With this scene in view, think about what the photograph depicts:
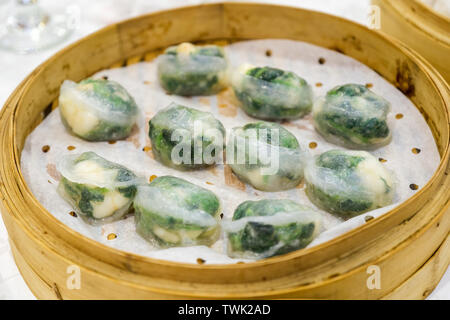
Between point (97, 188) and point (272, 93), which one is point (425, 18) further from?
point (97, 188)

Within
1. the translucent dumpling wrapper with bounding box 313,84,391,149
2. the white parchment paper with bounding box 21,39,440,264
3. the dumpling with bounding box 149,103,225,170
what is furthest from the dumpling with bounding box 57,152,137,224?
the translucent dumpling wrapper with bounding box 313,84,391,149

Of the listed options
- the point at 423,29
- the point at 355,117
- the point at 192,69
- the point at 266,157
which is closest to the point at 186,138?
the point at 266,157

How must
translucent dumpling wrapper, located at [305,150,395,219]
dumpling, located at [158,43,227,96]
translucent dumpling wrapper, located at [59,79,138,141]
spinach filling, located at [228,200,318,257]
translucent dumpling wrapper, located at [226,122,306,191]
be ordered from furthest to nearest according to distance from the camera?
1. dumpling, located at [158,43,227,96]
2. translucent dumpling wrapper, located at [59,79,138,141]
3. translucent dumpling wrapper, located at [226,122,306,191]
4. translucent dumpling wrapper, located at [305,150,395,219]
5. spinach filling, located at [228,200,318,257]

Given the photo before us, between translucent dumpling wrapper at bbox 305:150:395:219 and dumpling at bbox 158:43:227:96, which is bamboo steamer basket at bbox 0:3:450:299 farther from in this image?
dumpling at bbox 158:43:227:96

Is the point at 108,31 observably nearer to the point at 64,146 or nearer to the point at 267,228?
the point at 64,146

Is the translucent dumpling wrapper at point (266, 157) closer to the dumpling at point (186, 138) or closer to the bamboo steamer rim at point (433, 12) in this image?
the dumpling at point (186, 138)

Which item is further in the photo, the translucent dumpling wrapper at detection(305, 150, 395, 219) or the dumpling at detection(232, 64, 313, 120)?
the dumpling at detection(232, 64, 313, 120)
